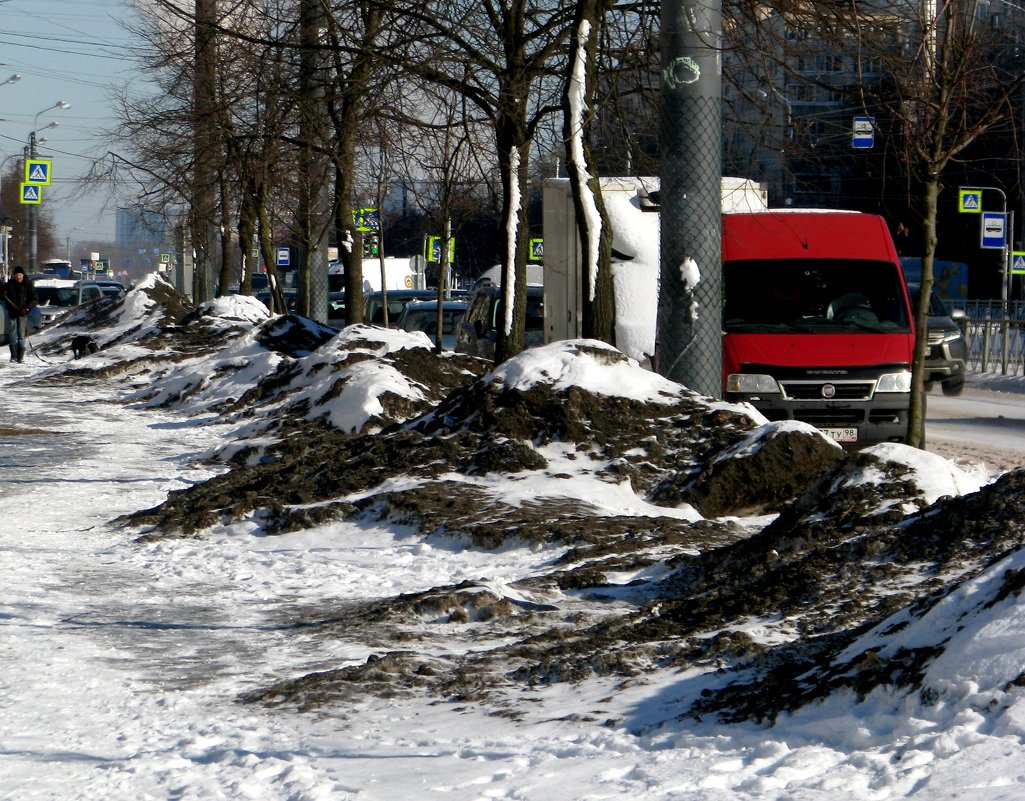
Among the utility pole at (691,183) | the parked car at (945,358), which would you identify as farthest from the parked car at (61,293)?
the utility pole at (691,183)

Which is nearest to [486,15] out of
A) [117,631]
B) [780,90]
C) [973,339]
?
[780,90]

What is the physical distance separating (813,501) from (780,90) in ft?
21.5

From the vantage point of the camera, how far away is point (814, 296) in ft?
48.3

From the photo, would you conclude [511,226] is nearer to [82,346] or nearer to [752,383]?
[752,383]

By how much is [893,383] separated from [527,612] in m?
8.11

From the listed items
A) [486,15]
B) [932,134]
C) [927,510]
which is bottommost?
[927,510]

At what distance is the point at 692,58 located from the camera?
10.2 meters

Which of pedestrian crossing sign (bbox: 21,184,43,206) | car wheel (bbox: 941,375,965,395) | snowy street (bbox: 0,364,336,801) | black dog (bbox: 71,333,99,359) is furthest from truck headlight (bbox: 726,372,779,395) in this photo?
pedestrian crossing sign (bbox: 21,184,43,206)

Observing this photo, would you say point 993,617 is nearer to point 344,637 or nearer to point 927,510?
point 927,510

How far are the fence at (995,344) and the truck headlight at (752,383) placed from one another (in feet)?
50.8

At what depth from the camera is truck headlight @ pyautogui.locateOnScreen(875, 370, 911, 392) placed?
46.2 ft

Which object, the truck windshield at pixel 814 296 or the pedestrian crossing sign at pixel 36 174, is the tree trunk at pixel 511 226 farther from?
the pedestrian crossing sign at pixel 36 174

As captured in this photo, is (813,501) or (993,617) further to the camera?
(813,501)

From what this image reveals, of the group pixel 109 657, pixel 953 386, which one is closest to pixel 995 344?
pixel 953 386
